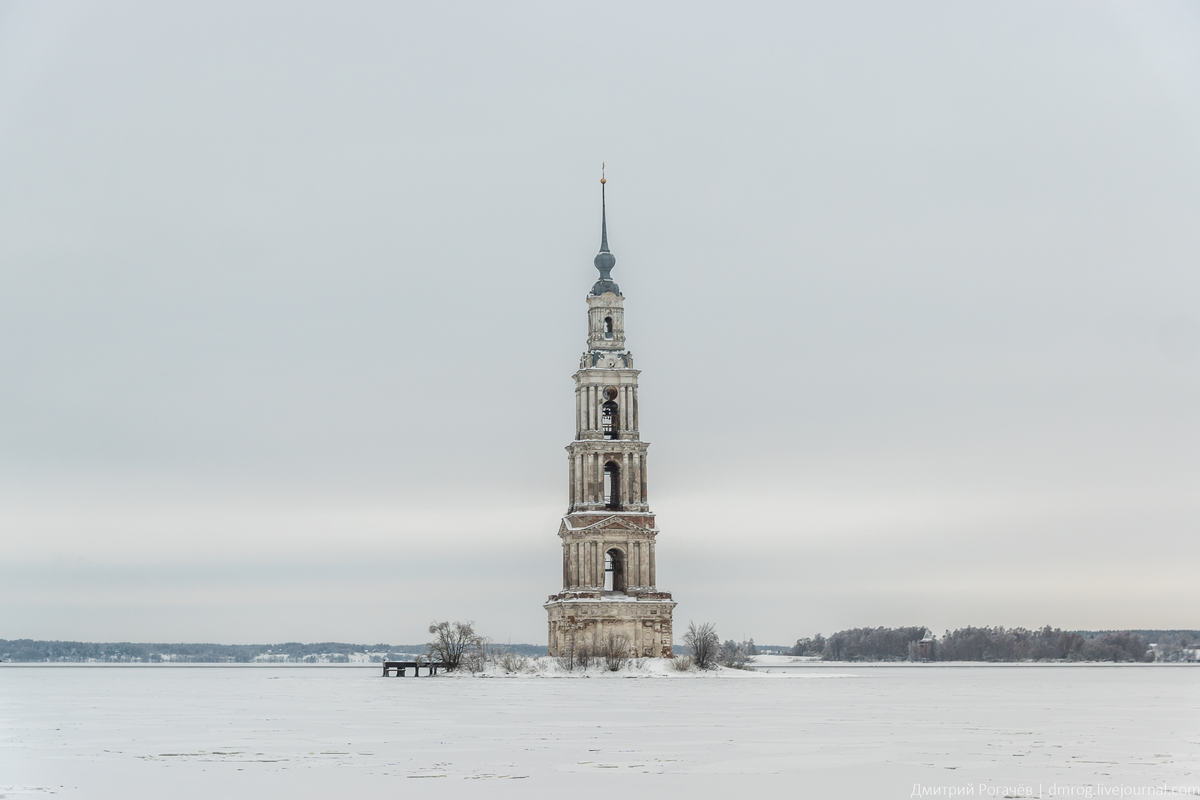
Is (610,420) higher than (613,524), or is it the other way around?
(610,420)

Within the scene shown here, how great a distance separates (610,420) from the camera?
322 ft

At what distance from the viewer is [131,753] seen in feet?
92.4

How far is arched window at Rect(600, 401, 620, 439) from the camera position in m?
97.4

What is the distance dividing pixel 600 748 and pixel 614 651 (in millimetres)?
60018

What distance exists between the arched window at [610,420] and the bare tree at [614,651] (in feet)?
44.9

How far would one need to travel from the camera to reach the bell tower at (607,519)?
92500 mm

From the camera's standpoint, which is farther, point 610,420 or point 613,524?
point 610,420

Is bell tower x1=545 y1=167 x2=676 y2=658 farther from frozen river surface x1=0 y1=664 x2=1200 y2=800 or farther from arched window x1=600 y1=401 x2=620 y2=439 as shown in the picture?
frozen river surface x1=0 y1=664 x2=1200 y2=800

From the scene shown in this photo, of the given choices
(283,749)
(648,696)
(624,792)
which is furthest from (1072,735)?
(648,696)

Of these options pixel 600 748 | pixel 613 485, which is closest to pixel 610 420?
pixel 613 485

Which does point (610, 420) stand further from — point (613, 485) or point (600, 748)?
point (600, 748)

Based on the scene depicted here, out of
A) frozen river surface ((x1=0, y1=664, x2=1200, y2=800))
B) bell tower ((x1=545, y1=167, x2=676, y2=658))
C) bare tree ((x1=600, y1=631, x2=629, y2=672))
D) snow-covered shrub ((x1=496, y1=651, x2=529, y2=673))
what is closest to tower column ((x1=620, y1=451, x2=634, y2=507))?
bell tower ((x1=545, y1=167, x2=676, y2=658))

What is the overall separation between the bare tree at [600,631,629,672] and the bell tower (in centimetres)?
18

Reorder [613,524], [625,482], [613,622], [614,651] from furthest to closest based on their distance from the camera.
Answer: [625,482], [613,524], [613,622], [614,651]
